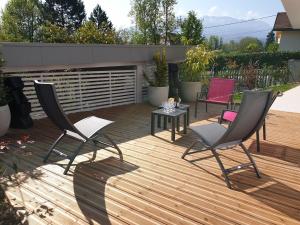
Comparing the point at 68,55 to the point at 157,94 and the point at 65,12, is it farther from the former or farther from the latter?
the point at 65,12

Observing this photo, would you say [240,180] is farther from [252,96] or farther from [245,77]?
[245,77]

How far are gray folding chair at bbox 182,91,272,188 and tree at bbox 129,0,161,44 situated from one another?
30852 mm

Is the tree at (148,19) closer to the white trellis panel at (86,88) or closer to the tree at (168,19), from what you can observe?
the tree at (168,19)

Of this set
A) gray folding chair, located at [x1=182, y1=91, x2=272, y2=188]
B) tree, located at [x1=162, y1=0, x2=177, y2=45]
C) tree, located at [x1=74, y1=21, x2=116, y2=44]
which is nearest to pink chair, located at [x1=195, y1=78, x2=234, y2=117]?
gray folding chair, located at [x1=182, y1=91, x2=272, y2=188]

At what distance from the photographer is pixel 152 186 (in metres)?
3.77

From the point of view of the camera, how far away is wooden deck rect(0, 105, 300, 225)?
3.11 metres

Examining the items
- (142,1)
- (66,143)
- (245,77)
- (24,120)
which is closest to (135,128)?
(66,143)

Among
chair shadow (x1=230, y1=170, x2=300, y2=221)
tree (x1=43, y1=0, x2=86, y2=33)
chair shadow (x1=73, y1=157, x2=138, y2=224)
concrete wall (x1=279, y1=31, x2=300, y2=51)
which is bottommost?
chair shadow (x1=230, y1=170, x2=300, y2=221)

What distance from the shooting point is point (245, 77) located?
1220cm

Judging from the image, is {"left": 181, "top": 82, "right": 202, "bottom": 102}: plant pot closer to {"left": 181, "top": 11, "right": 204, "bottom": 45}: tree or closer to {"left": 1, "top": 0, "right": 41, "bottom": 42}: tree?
{"left": 181, "top": 11, "right": 204, "bottom": 45}: tree

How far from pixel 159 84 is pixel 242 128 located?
5.14m

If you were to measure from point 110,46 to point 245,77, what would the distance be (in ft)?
20.5

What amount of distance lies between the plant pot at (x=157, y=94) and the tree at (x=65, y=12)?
104 ft

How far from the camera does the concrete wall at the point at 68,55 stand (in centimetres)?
628
